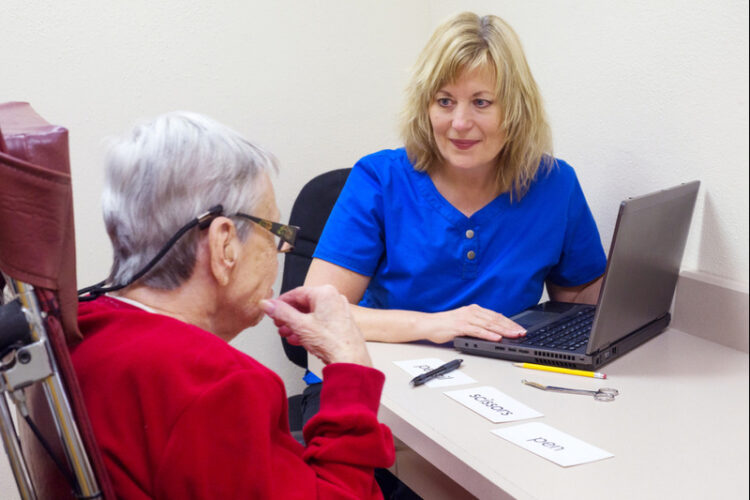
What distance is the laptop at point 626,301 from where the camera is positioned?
1.23m

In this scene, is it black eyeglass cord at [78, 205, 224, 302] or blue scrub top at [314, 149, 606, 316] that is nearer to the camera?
black eyeglass cord at [78, 205, 224, 302]

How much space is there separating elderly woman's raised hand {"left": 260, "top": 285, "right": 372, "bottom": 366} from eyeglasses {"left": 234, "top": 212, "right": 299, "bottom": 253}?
84 millimetres

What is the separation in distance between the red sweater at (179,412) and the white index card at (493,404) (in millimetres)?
351

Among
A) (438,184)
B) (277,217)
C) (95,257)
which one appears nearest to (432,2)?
(438,184)

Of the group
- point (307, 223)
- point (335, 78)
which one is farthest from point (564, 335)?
point (335, 78)

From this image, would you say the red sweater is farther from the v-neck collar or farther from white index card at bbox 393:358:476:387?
the v-neck collar

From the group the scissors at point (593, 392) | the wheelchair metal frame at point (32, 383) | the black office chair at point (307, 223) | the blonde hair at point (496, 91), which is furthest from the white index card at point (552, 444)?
the black office chair at point (307, 223)

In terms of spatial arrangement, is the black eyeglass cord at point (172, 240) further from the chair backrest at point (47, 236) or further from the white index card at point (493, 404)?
the white index card at point (493, 404)

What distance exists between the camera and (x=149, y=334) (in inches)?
32.7

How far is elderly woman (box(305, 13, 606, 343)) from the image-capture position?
160cm

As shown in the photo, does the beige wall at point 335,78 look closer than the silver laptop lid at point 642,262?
No

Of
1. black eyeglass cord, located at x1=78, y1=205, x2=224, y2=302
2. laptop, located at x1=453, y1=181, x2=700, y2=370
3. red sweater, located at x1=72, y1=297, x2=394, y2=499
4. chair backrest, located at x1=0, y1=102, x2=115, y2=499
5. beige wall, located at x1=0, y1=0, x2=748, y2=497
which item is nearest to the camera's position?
chair backrest, located at x1=0, y1=102, x2=115, y2=499

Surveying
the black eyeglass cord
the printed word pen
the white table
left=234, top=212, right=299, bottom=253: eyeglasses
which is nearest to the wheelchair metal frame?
the black eyeglass cord

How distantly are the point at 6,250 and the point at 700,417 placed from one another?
96 centimetres
